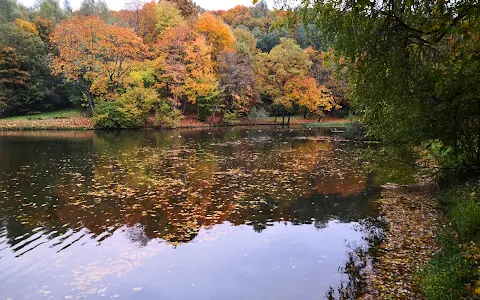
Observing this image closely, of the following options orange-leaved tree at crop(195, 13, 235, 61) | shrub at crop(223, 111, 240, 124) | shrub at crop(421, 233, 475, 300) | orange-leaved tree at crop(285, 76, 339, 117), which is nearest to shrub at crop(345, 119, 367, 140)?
orange-leaved tree at crop(285, 76, 339, 117)

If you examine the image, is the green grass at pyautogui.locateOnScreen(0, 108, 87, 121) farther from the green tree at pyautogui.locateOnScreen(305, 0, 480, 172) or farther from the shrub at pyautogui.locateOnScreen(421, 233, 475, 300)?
the shrub at pyautogui.locateOnScreen(421, 233, 475, 300)

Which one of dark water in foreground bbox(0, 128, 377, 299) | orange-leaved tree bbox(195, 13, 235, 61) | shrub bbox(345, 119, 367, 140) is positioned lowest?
dark water in foreground bbox(0, 128, 377, 299)

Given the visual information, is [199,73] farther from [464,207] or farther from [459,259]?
[459,259]

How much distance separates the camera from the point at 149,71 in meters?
40.6

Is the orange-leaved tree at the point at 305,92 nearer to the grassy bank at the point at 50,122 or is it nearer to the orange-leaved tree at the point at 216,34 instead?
the orange-leaved tree at the point at 216,34

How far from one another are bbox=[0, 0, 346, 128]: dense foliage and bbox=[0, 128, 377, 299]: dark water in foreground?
22838 millimetres

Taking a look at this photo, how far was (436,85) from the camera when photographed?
724 cm

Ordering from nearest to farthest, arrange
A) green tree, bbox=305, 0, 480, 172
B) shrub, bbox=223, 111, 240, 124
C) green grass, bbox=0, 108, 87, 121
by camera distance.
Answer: green tree, bbox=305, 0, 480, 172
green grass, bbox=0, 108, 87, 121
shrub, bbox=223, 111, 240, 124

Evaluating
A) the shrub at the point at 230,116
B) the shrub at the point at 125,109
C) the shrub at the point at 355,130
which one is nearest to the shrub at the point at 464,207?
the shrub at the point at 355,130

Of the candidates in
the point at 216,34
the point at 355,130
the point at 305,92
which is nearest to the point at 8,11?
the point at 216,34

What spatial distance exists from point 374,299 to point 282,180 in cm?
920

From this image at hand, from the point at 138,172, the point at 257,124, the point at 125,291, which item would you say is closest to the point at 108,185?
the point at 138,172

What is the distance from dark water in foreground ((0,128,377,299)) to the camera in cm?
639

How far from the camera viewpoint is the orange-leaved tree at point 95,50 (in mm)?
38312
